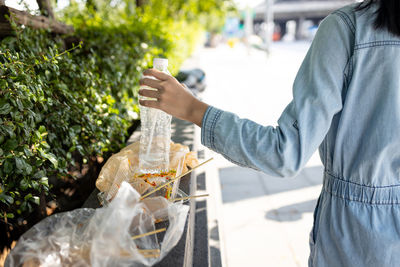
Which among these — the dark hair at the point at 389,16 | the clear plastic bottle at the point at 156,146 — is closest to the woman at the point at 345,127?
the dark hair at the point at 389,16

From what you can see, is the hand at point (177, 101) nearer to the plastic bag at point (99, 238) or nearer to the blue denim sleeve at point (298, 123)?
the blue denim sleeve at point (298, 123)

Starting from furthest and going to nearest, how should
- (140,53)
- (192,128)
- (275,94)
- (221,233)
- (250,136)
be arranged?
(275,94), (140,53), (192,128), (221,233), (250,136)

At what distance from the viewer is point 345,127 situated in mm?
1040

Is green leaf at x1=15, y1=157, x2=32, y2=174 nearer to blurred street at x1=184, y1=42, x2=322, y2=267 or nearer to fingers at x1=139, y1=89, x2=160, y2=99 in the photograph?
fingers at x1=139, y1=89, x2=160, y2=99

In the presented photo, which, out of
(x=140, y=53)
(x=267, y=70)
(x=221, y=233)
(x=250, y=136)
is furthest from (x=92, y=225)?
(x=267, y=70)

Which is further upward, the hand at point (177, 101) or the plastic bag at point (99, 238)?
the hand at point (177, 101)

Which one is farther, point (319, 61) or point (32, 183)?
point (32, 183)

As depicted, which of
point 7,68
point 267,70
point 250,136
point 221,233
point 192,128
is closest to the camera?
point 250,136

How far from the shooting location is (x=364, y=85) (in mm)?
983

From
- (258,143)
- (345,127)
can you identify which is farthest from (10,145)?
(345,127)

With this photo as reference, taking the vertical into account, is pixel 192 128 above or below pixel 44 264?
below

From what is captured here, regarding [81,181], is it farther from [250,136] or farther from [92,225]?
[250,136]

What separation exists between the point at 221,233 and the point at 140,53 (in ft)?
7.62

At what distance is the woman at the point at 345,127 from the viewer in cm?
91
